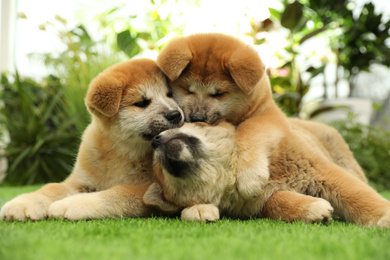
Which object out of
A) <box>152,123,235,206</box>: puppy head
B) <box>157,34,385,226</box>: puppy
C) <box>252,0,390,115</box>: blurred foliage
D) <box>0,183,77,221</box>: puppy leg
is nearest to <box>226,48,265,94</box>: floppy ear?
<box>157,34,385,226</box>: puppy

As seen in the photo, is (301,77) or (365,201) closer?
(365,201)

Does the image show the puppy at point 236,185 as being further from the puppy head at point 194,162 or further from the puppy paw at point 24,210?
the puppy paw at point 24,210

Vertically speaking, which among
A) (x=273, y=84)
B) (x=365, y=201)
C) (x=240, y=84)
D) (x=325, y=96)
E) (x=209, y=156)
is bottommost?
(x=325, y=96)

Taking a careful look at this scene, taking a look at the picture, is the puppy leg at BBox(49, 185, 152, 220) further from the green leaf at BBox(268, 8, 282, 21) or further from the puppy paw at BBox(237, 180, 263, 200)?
the green leaf at BBox(268, 8, 282, 21)

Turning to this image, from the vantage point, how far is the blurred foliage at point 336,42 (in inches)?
218

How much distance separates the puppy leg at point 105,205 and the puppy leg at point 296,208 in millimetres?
577

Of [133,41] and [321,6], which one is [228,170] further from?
[321,6]

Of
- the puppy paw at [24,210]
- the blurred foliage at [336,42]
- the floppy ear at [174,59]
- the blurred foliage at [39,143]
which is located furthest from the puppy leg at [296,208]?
the blurred foliage at [336,42]

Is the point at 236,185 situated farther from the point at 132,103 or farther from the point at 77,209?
the point at 132,103

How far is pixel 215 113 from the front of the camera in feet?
7.48

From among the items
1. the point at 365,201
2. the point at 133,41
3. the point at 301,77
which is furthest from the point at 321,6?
the point at 365,201

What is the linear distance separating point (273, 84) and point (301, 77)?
2.79 ft

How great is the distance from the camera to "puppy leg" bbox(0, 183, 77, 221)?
1.74m

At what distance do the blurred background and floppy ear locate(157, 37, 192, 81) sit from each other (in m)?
1.42
